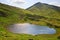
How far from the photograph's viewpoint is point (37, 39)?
103 metres

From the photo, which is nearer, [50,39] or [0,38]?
[0,38]

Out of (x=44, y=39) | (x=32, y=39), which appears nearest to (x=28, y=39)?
(x=32, y=39)

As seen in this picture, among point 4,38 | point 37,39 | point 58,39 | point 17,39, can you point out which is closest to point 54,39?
point 58,39

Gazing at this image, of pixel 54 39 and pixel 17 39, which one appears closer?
pixel 17 39

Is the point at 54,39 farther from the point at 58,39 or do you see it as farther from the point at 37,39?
the point at 37,39

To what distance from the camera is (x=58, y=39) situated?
107 meters

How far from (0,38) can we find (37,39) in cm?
2498

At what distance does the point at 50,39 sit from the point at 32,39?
46.8 feet

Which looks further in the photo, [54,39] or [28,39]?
[54,39]

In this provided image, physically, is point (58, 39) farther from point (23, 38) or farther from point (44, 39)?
point (23, 38)

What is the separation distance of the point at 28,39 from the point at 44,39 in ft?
38.3

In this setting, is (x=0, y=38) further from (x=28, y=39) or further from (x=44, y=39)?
(x=44, y=39)

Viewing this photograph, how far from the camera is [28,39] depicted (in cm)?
10006

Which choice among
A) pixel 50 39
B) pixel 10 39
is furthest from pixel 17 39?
pixel 50 39
